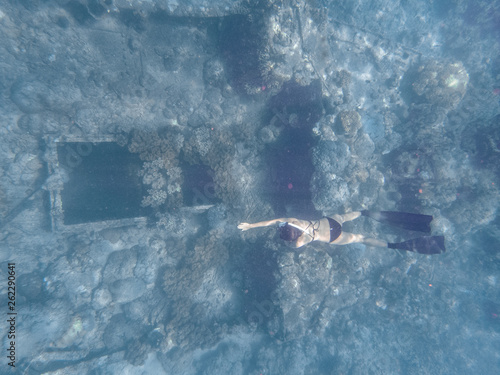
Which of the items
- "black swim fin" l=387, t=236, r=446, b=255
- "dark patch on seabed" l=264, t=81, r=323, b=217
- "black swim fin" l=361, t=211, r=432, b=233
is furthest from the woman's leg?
"dark patch on seabed" l=264, t=81, r=323, b=217

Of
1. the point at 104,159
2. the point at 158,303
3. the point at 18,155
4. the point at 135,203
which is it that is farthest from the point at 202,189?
the point at 18,155

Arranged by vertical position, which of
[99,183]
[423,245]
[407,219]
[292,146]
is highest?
[292,146]

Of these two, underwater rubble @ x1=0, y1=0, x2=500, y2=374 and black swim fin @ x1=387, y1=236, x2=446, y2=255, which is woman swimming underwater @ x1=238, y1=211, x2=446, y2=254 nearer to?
black swim fin @ x1=387, y1=236, x2=446, y2=255

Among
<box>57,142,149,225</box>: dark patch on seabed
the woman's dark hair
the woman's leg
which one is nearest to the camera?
the woman's dark hair

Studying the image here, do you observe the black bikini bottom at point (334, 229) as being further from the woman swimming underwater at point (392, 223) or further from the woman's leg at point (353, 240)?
the woman's leg at point (353, 240)

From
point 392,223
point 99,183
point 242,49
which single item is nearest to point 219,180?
point 99,183

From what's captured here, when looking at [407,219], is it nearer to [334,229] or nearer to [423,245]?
[423,245]

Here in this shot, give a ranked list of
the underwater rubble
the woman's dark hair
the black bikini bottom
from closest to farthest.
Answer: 1. the woman's dark hair
2. the underwater rubble
3. the black bikini bottom
